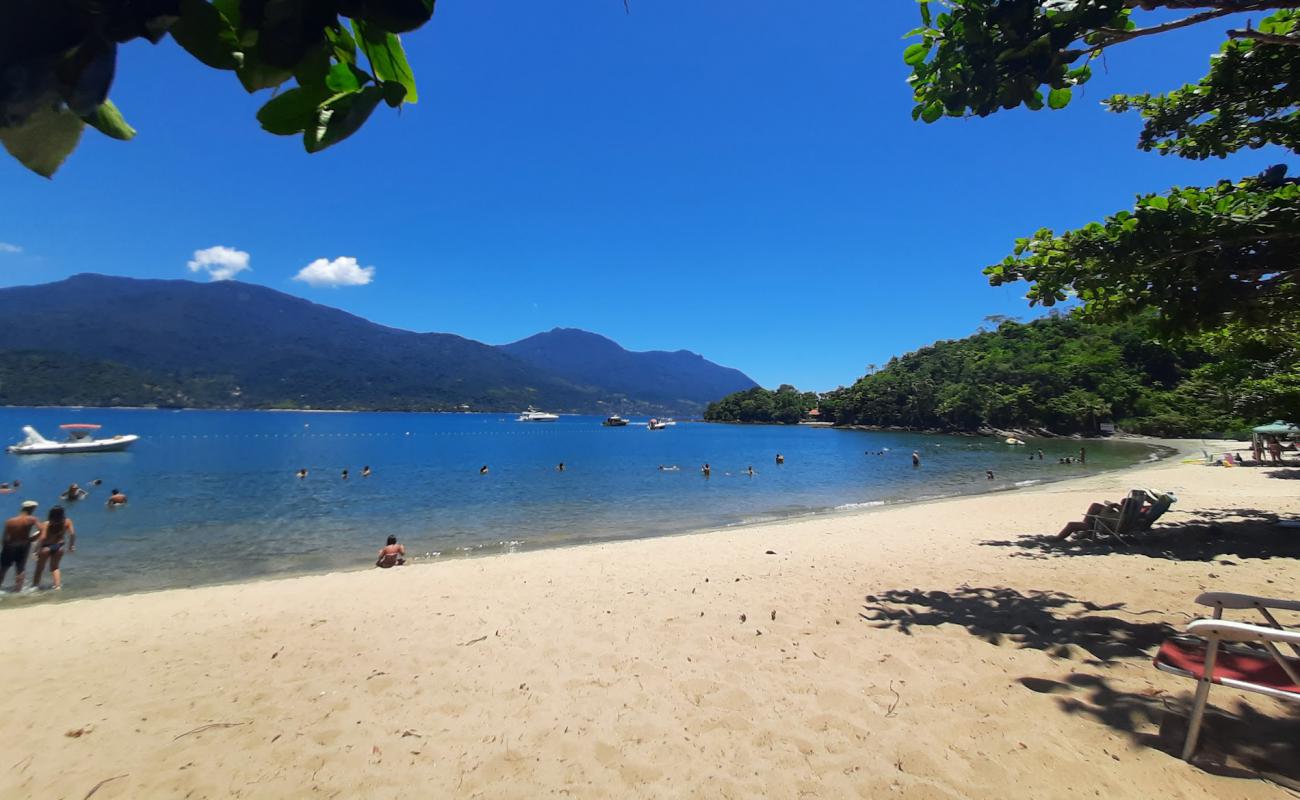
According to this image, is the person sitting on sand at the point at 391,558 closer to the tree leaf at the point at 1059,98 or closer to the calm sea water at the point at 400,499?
the calm sea water at the point at 400,499

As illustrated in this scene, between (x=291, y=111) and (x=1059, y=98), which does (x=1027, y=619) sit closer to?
(x=1059, y=98)

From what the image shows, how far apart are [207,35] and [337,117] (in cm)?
21

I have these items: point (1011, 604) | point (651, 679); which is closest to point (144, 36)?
point (651, 679)

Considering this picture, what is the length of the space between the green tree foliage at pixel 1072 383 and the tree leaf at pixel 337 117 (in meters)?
8.03

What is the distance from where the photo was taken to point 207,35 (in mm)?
843

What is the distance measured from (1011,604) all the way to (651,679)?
4.42m

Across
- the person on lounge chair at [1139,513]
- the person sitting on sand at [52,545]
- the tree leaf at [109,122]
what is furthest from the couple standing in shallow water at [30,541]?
the person on lounge chair at [1139,513]

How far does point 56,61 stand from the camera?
0.71 meters

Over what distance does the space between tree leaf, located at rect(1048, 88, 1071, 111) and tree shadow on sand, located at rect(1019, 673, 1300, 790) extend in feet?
13.7

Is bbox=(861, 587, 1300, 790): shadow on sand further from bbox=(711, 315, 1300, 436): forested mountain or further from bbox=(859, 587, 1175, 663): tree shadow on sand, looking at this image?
bbox=(711, 315, 1300, 436): forested mountain

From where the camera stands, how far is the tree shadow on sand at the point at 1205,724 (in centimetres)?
318

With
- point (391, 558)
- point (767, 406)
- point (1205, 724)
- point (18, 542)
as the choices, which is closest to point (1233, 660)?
point (1205, 724)

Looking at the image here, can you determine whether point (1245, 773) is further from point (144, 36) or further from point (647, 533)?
point (647, 533)

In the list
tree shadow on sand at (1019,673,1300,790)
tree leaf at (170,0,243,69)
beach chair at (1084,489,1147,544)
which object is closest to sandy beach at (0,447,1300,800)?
tree shadow on sand at (1019,673,1300,790)
